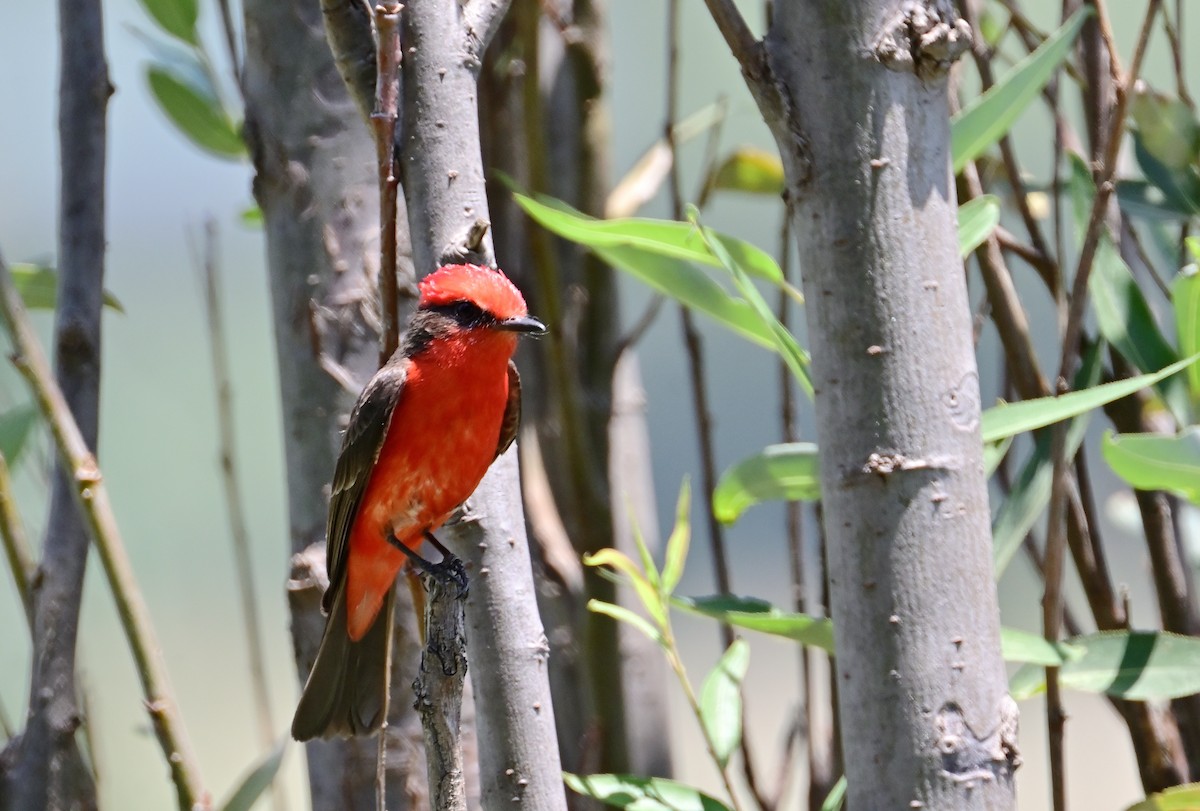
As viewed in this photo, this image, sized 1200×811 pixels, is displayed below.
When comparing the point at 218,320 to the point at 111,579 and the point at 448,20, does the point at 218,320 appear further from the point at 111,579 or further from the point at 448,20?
the point at 448,20

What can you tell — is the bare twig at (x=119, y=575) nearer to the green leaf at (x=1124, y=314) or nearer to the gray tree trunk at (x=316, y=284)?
the gray tree trunk at (x=316, y=284)

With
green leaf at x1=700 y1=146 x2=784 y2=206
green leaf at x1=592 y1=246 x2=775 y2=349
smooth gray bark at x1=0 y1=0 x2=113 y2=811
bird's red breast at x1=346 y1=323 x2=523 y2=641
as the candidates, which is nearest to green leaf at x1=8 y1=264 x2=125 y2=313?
smooth gray bark at x1=0 y1=0 x2=113 y2=811

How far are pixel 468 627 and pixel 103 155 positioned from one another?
2.44 feet

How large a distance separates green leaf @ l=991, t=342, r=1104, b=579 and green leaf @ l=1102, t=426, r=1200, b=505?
61 millimetres

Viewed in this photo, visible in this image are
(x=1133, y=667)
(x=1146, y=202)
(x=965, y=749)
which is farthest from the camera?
(x=1146, y=202)

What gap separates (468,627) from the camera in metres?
0.96

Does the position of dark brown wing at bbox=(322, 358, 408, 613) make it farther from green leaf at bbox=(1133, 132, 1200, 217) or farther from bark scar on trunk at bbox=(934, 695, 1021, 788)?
green leaf at bbox=(1133, 132, 1200, 217)

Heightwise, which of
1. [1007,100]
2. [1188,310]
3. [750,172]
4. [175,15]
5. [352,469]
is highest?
[175,15]

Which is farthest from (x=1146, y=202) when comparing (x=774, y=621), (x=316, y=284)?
(x=316, y=284)

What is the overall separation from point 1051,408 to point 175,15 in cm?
127

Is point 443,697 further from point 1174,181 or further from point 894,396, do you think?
point 1174,181

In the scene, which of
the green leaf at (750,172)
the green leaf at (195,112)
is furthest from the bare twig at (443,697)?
the green leaf at (750,172)

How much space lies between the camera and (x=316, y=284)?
4.40 ft

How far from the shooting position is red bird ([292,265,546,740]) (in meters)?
1.30
